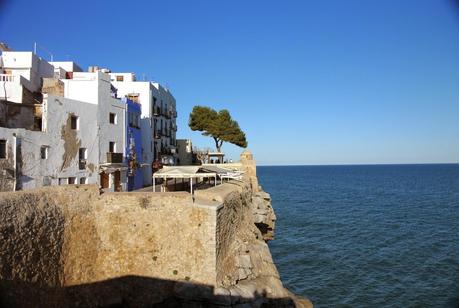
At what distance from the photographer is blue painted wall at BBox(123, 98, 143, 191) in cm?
3316

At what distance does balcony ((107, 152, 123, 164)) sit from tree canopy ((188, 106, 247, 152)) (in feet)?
87.2

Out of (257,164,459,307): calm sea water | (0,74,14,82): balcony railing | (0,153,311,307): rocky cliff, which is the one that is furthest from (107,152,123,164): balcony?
(257,164,459,307): calm sea water

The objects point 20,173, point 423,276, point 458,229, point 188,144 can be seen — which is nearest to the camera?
point 20,173

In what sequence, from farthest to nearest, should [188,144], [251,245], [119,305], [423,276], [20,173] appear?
[188,144] < [423,276] < [251,245] < [20,173] < [119,305]

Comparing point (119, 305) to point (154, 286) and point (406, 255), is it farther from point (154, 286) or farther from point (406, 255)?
point (406, 255)

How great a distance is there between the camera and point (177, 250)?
19.2m

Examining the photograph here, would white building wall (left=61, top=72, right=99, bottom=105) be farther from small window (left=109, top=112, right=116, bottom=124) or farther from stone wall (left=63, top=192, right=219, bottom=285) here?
stone wall (left=63, top=192, right=219, bottom=285)

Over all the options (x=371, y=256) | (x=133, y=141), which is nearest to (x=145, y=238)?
(x=133, y=141)

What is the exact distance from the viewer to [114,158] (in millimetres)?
29750

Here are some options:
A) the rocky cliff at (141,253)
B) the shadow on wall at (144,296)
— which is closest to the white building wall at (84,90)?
the rocky cliff at (141,253)

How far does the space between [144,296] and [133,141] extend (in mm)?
18406

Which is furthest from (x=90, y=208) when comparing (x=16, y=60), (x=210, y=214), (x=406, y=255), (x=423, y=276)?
(x=406, y=255)

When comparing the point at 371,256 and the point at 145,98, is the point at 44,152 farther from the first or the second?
the point at 371,256

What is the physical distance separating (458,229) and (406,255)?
15.4 meters
